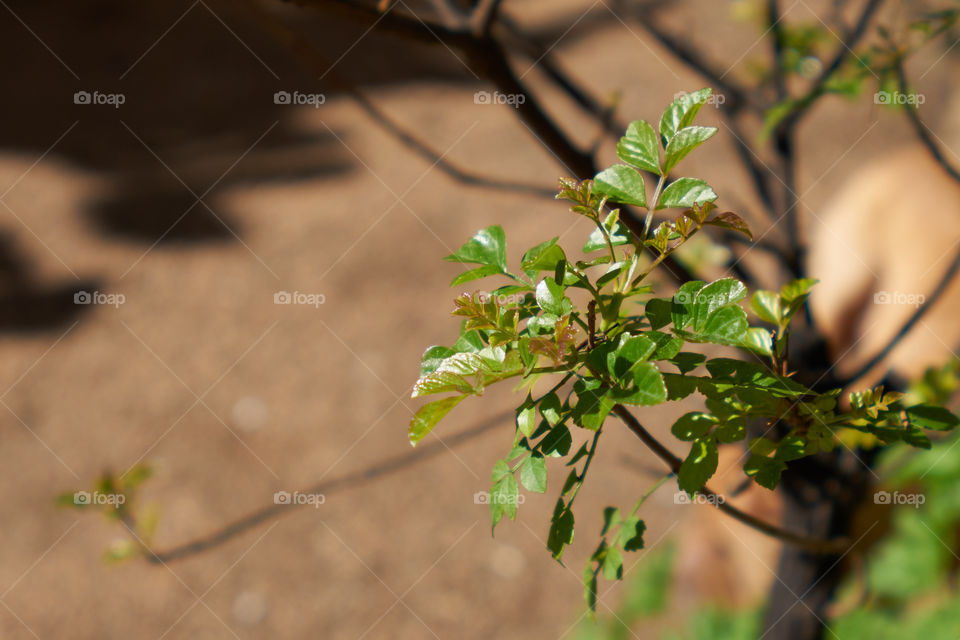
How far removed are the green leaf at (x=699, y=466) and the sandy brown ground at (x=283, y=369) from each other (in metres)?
1.95

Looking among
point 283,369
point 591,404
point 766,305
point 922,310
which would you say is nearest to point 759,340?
point 766,305

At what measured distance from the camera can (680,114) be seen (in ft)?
2.22

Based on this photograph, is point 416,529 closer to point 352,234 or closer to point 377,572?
point 377,572

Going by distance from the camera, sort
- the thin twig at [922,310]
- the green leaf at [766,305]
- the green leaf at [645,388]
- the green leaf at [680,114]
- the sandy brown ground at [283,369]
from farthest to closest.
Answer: the sandy brown ground at [283,369]
the thin twig at [922,310]
the green leaf at [766,305]
the green leaf at [680,114]
the green leaf at [645,388]

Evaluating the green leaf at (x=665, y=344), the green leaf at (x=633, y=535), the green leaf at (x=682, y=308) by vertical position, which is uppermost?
the green leaf at (x=682, y=308)

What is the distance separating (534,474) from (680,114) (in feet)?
1.15

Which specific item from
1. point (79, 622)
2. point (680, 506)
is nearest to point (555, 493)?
point (680, 506)

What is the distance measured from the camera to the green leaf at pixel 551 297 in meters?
0.63

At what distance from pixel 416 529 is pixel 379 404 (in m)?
0.74

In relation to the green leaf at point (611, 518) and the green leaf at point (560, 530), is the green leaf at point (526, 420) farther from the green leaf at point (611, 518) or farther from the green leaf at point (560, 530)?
the green leaf at point (611, 518)

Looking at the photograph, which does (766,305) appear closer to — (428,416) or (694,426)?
(694,426)

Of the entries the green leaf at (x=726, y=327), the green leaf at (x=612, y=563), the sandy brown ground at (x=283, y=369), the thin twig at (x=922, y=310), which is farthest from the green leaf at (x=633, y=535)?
the sandy brown ground at (x=283, y=369)

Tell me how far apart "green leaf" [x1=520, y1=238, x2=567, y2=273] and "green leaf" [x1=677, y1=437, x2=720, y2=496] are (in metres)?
0.20

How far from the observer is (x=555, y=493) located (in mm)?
3379
